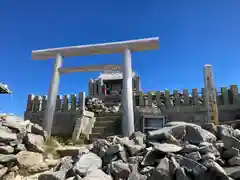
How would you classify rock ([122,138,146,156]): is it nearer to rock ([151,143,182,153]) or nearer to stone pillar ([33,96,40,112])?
rock ([151,143,182,153])

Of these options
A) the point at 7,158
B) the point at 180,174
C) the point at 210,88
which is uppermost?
the point at 210,88

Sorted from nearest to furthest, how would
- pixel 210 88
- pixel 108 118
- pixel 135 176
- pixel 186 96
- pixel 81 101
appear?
pixel 135 176
pixel 210 88
pixel 186 96
pixel 108 118
pixel 81 101

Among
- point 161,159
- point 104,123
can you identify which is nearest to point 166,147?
point 161,159

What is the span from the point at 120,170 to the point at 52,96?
242 inches

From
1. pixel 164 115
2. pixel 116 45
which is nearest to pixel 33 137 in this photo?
pixel 116 45

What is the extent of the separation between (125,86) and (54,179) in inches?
197

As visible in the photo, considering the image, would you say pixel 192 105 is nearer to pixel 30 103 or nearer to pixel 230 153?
pixel 230 153

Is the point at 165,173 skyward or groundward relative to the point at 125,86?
groundward

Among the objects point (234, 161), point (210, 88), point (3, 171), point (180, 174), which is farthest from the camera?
point (210, 88)

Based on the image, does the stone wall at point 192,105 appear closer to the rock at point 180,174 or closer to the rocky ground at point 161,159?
the rocky ground at point 161,159

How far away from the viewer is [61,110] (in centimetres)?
1096

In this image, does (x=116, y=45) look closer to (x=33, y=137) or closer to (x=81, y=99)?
(x=81, y=99)

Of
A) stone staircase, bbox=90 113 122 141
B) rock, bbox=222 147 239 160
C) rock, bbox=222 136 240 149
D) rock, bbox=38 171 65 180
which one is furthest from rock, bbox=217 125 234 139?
stone staircase, bbox=90 113 122 141

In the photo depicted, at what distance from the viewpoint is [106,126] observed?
9.86 m
